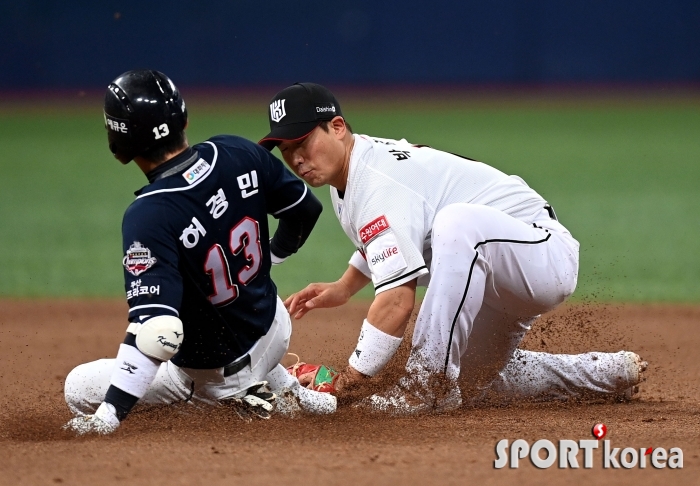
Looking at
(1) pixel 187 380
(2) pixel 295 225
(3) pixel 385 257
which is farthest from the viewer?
(2) pixel 295 225

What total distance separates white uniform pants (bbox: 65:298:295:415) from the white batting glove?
0.35 meters

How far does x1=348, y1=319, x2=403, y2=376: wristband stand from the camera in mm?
3770

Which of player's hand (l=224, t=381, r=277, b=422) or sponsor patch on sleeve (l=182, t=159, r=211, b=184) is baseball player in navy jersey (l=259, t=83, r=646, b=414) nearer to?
player's hand (l=224, t=381, r=277, b=422)

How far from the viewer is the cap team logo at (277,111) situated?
156 inches

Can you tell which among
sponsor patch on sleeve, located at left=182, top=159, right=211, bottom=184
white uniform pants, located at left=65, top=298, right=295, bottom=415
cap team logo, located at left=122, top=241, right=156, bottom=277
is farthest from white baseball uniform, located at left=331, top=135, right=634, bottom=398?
cap team logo, located at left=122, top=241, right=156, bottom=277

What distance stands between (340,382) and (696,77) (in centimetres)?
2101

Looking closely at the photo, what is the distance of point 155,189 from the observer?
3.39 m

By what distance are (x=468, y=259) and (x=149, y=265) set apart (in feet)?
4.35

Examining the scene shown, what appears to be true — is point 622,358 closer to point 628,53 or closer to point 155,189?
point 155,189

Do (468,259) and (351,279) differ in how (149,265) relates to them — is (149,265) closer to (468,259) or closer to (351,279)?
(468,259)

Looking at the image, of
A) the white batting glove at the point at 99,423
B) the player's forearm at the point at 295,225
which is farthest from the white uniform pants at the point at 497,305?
the white batting glove at the point at 99,423

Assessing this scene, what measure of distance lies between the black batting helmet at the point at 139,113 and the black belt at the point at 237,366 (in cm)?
93

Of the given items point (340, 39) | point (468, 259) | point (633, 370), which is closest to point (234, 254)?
point (468, 259)

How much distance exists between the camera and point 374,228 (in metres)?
3.83
